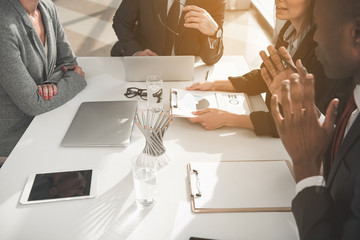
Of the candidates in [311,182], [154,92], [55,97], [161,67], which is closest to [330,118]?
[311,182]

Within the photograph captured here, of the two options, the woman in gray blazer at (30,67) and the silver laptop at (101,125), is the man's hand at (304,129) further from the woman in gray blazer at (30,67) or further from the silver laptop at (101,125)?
the woman in gray blazer at (30,67)

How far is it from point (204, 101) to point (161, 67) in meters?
0.34

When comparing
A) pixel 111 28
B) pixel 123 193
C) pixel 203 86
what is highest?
pixel 203 86

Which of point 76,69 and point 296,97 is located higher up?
point 296,97

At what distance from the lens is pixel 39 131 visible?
52.5 inches

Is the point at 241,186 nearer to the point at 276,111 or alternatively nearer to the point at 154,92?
the point at 276,111

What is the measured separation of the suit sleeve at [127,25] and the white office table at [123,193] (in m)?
0.78

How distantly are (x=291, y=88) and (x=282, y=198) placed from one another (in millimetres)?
358

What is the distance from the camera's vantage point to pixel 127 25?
86.4 inches

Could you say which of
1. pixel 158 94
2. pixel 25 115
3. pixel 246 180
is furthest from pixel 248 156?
pixel 25 115

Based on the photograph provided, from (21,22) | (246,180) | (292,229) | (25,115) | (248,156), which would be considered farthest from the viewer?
(25,115)

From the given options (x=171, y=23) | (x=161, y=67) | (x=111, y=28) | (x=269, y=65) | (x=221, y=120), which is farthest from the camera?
(x=111, y=28)

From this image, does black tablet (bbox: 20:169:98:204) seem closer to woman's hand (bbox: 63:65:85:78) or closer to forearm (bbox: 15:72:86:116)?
forearm (bbox: 15:72:86:116)

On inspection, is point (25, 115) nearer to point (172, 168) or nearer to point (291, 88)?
point (172, 168)
